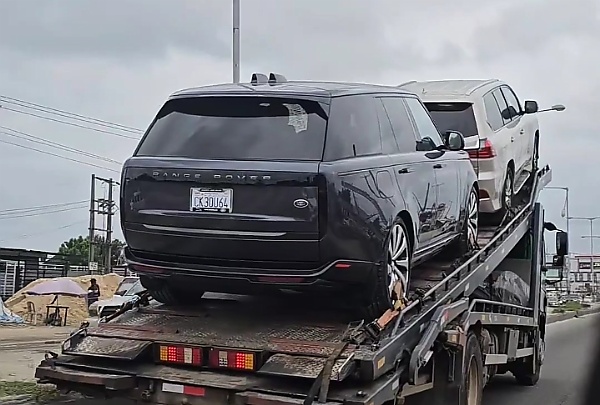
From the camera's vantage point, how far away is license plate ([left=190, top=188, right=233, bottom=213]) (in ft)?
18.5

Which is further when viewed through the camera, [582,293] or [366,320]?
[582,293]

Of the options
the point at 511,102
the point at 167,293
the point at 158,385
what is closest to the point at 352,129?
the point at 167,293

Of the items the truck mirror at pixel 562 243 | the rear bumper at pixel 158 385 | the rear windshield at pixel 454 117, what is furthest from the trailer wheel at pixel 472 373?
the truck mirror at pixel 562 243

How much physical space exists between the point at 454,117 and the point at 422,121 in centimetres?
225

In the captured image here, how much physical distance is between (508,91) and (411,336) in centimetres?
635

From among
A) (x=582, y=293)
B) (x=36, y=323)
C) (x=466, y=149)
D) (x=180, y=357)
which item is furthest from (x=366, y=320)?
(x=582, y=293)

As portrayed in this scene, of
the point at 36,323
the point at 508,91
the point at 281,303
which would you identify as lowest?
the point at 36,323

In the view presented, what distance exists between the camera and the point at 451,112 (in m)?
9.84

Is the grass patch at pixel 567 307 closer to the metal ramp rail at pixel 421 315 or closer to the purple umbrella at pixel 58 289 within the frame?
the purple umbrella at pixel 58 289

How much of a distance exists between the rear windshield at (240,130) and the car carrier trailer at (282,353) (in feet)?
3.52

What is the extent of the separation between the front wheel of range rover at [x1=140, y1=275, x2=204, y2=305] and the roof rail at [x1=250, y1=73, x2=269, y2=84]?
1654 millimetres

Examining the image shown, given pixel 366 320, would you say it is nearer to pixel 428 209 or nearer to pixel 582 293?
pixel 428 209

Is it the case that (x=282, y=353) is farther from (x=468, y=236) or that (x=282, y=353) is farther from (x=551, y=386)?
(x=551, y=386)

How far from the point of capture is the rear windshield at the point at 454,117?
973 cm
